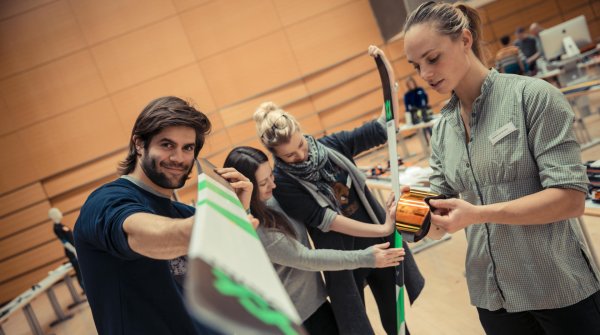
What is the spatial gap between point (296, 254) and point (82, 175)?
7.19 metres

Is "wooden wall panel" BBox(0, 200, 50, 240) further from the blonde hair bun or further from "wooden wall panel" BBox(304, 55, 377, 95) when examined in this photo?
the blonde hair bun

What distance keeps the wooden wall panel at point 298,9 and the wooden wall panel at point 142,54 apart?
1.77 m

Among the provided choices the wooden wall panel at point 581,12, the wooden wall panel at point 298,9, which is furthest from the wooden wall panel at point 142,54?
the wooden wall panel at point 581,12

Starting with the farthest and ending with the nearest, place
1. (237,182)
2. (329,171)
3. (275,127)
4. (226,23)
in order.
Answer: (226,23), (329,171), (275,127), (237,182)

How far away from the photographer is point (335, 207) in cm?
194

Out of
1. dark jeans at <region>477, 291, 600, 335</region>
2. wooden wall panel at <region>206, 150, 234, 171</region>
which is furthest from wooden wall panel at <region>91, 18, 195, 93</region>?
dark jeans at <region>477, 291, 600, 335</region>

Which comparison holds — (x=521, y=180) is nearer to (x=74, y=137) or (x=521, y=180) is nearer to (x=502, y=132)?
(x=502, y=132)

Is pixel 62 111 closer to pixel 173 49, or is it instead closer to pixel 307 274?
pixel 173 49

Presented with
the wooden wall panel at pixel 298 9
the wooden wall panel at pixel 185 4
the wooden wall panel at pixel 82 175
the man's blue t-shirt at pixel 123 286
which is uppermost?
the wooden wall panel at pixel 185 4

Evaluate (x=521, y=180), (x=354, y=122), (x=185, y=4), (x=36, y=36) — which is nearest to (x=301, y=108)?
(x=354, y=122)

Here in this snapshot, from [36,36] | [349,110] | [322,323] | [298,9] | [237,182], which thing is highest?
[36,36]

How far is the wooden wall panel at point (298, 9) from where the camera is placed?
816 centimetres

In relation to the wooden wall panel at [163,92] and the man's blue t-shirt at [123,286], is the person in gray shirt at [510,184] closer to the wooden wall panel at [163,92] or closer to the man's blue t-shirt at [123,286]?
the man's blue t-shirt at [123,286]

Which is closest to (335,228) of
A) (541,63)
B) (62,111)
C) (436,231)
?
(436,231)
